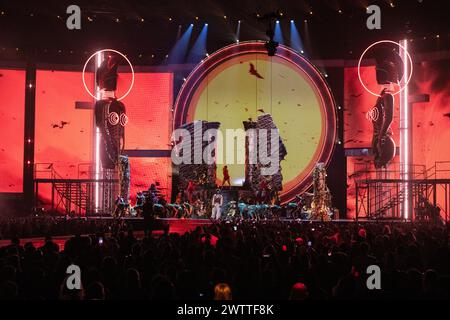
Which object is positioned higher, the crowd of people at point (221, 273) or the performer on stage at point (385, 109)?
the performer on stage at point (385, 109)

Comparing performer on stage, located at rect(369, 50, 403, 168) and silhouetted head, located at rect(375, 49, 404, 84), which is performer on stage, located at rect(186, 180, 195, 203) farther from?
silhouetted head, located at rect(375, 49, 404, 84)

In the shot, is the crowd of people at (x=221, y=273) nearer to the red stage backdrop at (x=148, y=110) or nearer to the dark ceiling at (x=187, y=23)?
the dark ceiling at (x=187, y=23)

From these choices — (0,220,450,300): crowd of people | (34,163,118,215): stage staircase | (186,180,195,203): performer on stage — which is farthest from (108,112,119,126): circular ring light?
(0,220,450,300): crowd of people

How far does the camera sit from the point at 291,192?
33156 mm

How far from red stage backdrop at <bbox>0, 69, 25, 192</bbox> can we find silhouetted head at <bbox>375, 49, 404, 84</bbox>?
17749 millimetres

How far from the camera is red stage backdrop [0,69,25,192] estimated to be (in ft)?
109

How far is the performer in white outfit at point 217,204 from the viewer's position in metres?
30.5

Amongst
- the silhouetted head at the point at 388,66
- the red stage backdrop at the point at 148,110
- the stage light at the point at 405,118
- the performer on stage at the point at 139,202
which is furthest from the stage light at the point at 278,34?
the performer on stage at the point at 139,202

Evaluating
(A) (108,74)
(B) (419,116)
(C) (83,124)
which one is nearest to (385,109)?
(B) (419,116)

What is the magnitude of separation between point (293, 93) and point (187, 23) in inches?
257

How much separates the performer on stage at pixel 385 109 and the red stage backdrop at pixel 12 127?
17522 mm

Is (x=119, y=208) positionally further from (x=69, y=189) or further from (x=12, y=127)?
(x=12, y=127)
